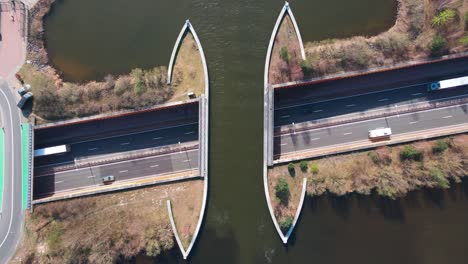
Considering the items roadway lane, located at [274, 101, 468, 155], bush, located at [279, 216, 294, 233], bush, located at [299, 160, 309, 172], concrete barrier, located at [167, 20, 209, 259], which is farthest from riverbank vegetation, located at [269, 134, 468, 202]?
concrete barrier, located at [167, 20, 209, 259]

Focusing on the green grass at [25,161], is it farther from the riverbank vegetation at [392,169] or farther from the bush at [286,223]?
the bush at [286,223]

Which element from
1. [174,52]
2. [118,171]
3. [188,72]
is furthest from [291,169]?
[118,171]

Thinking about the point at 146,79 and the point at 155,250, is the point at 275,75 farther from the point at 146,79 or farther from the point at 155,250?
the point at 155,250

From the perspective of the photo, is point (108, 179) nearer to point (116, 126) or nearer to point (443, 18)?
point (116, 126)

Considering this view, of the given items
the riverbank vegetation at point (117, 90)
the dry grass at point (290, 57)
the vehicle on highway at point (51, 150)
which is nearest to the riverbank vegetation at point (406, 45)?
the dry grass at point (290, 57)

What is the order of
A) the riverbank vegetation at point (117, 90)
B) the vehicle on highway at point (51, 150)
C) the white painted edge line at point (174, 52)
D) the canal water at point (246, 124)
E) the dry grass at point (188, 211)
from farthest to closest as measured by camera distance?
1. the vehicle on highway at point (51, 150)
2. the white painted edge line at point (174, 52)
3. the riverbank vegetation at point (117, 90)
4. the dry grass at point (188, 211)
5. the canal water at point (246, 124)

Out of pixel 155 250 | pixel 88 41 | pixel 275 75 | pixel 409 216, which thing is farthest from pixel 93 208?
pixel 409 216
